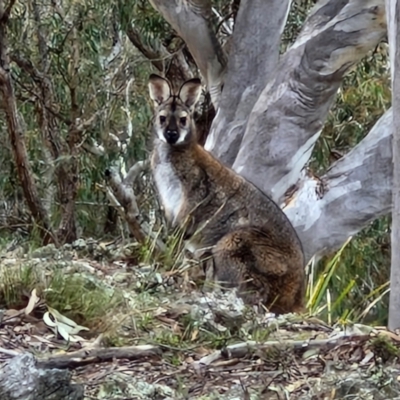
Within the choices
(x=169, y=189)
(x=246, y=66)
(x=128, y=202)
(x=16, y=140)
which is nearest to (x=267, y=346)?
(x=169, y=189)

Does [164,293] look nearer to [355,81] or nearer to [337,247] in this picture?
[337,247]

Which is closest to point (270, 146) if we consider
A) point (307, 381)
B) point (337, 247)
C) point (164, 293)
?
point (337, 247)

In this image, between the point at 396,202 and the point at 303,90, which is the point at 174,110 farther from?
the point at 396,202

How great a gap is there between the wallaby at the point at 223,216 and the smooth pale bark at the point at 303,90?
73cm

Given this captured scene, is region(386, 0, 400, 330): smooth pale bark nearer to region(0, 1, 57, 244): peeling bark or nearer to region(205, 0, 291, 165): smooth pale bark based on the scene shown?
region(0, 1, 57, 244): peeling bark

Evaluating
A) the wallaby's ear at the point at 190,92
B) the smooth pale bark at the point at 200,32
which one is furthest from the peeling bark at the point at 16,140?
the smooth pale bark at the point at 200,32

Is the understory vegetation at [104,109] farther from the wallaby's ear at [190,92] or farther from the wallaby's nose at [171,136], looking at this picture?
the wallaby's nose at [171,136]

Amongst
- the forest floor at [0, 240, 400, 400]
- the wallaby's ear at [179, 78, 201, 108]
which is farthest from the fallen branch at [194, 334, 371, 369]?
the wallaby's ear at [179, 78, 201, 108]

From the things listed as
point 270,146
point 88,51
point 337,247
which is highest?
point 88,51

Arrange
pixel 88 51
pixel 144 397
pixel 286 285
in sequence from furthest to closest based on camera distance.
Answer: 1. pixel 88 51
2. pixel 286 285
3. pixel 144 397

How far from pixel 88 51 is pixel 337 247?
14.3ft

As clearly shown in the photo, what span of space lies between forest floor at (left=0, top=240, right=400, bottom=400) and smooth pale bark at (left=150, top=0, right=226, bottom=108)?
448cm

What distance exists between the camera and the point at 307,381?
3.03 metres

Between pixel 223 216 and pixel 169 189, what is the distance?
0.51m
